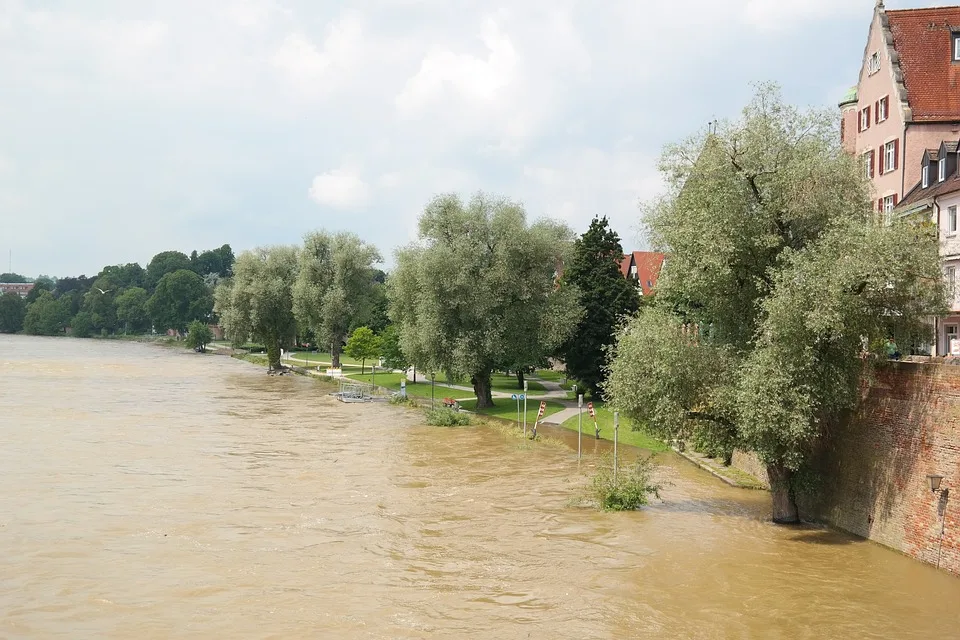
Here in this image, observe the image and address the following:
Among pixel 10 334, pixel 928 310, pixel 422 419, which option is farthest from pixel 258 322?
pixel 10 334

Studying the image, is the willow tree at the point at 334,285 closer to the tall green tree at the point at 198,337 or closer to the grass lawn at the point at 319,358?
the grass lawn at the point at 319,358

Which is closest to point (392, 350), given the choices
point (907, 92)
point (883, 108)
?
point (883, 108)

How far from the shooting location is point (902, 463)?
62.8 ft

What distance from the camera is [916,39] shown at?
3706 cm

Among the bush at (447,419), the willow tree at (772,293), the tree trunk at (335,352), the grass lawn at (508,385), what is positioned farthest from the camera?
the tree trunk at (335,352)

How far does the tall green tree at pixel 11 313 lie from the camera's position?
190 m

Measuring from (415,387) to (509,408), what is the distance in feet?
52.6

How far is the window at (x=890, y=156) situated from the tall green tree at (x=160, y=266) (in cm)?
17572

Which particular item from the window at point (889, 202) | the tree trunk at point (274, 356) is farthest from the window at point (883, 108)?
the tree trunk at point (274, 356)

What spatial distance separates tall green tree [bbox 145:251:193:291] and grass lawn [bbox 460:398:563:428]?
15528cm

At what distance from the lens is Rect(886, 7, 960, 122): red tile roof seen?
3529cm

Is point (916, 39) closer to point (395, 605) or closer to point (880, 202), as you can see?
point (880, 202)

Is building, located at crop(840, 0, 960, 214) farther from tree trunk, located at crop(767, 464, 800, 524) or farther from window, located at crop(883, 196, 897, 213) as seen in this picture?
tree trunk, located at crop(767, 464, 800, 524)

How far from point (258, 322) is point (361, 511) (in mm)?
61041
